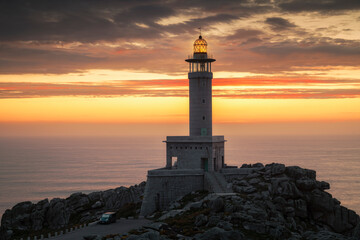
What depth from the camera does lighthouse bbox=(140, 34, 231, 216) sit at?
54.6 m

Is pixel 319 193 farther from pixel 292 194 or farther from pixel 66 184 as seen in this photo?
pixel 66 184

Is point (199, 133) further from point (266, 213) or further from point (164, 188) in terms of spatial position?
point (266, 213)

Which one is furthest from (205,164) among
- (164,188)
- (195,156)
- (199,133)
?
(164,188)

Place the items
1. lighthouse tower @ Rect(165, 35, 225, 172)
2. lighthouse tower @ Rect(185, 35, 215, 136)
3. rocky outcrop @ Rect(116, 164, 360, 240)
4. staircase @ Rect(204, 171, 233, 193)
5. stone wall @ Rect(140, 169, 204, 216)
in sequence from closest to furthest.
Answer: rocky outcrop @ Rect(116, 164, 360, 240)
staircase @ Rect(204, 171, 233, 193)
stone wall @ Rect(140, 169, 204, 216)
lighthouse tower @ Rect(165, 35, 225, 172)
lighthouse tower @ Rect(185, 35, 215, 136)

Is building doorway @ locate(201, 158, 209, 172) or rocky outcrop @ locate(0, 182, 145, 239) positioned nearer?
building doorway @ locate(201, 158, 209, 172)

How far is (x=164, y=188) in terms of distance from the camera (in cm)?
5484

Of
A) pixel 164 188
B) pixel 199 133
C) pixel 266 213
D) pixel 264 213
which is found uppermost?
pixel 199 133

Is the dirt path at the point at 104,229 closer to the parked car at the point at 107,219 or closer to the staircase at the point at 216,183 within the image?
the parked car at the point at 107,219

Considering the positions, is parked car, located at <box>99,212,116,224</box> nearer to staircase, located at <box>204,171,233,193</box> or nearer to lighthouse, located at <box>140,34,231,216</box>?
lighthouse, located at <box>140,34,231,216</box>

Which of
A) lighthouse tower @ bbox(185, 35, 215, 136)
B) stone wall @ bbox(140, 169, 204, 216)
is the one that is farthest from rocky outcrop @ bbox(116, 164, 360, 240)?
lighthouse tower @ bbox(185, 35, 215, 136)

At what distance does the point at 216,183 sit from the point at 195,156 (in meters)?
6.79

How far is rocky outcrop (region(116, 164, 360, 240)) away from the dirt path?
128 inches

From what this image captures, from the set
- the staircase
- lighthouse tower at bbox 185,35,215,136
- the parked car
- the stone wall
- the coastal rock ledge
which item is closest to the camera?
the coastal rock ledge

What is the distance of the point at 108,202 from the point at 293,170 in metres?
27.8
